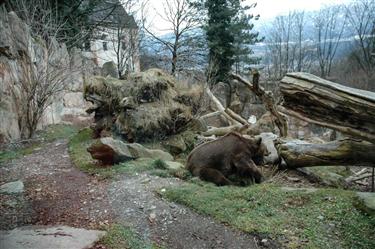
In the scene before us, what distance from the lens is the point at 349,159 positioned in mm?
6445

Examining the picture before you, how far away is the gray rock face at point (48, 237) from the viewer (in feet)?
12.8

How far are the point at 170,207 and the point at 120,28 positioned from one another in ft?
49.0

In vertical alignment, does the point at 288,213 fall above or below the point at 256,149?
below

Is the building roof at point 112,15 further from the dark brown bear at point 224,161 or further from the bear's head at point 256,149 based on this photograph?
the dark brown bear at point 224,161

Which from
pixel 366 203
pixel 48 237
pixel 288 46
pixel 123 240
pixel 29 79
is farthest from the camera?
pixel 288 46

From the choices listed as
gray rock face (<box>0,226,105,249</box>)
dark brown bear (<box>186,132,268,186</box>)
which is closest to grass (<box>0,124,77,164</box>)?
gray rock face (<box>0,226,105,249</box>)

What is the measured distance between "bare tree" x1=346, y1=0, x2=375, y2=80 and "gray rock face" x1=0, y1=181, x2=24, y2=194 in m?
29.8

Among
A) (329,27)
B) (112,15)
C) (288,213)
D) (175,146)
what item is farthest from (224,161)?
(329,27)

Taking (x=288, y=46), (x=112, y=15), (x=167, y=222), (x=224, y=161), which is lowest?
(x=167, y=222)

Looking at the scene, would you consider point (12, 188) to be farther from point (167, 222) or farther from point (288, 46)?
point (288, 46)

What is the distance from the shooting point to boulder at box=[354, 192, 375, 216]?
478cm

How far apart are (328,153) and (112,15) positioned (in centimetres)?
1569

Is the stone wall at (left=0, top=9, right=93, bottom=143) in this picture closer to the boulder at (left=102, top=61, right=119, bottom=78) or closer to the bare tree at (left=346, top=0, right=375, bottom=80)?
the boulder at (left=102, top=61, right=119, bottom=78)

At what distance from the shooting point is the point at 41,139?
1070cm
